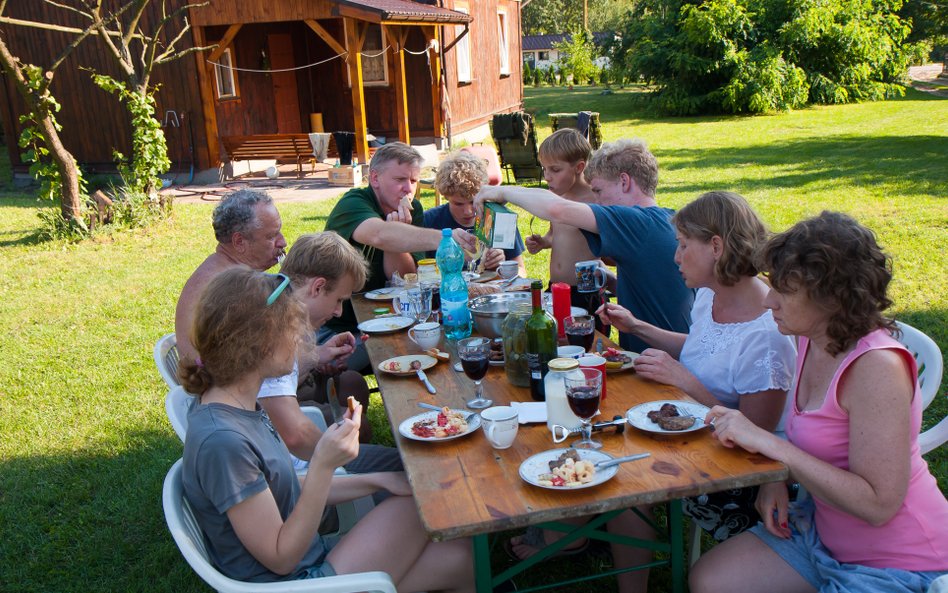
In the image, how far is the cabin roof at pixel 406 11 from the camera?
475 inches

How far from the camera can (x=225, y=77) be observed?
1469 centimetres

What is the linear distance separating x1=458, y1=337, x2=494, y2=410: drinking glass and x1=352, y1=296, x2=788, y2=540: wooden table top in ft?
0.17

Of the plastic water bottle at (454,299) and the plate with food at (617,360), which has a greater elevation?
the plastic water bottle at (454,299)

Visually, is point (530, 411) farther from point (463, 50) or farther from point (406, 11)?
point (463, 50)

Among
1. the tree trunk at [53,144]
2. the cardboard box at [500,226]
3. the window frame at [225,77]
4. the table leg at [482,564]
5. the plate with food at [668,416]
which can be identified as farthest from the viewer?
the window frame at [225,77]

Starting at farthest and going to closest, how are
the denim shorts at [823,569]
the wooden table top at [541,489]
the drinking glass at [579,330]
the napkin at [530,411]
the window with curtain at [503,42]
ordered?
the window with curtain at [503,42] < the drinking glass at [579,330] < the napkin at [530,411] < the denim shorts at [823,569] < the wooden table top at [541,489]

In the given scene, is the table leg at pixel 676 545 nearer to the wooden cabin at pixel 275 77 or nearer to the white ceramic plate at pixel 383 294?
the white ceramic plate at pixel 383 294

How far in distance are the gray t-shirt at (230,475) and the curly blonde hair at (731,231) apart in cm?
152

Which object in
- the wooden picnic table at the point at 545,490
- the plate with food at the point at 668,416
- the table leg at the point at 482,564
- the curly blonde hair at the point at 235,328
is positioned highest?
the curly blonde hair at the point at 235,328

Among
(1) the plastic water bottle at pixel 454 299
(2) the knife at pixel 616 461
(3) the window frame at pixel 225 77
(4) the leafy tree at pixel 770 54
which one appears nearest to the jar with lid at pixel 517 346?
(1) the plastic water bottle at pixel 454 299

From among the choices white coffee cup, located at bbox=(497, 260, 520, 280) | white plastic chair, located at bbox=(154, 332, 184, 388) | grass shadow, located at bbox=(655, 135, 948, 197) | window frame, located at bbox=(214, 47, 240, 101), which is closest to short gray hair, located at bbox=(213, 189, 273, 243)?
white plastic chair, located at bbox=(154, 332, 184, 388)

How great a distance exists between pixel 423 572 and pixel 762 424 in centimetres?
116

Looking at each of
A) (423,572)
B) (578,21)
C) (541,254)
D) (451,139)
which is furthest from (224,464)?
(578,21)

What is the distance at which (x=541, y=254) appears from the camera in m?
7.76
